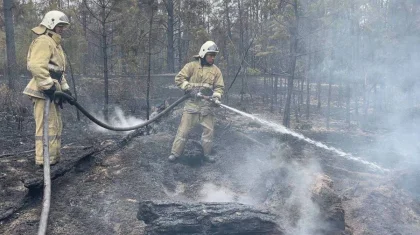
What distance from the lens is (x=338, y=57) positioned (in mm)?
12398

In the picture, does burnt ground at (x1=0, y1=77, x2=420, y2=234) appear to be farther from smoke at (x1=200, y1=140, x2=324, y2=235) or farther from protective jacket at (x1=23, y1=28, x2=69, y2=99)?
protective jacket at (x1=23, y1=28, x2=69, y2=99)

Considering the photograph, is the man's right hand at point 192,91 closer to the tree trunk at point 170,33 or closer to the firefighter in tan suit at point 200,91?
the firefighter in tan suit at point 200,91

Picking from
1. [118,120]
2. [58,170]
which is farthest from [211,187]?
[118,120]

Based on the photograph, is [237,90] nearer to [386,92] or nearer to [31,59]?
[386,92]

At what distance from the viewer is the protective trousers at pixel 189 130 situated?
6.79 meters

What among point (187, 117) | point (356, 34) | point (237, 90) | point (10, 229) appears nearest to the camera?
point (10, 229)

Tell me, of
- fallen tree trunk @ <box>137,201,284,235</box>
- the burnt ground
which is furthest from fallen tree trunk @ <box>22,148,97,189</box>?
fallen tree trunk @ <box>137,201,284,235</box>

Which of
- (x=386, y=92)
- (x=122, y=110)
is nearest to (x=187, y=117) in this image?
(x=122, y=110)

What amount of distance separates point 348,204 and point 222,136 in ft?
11.9

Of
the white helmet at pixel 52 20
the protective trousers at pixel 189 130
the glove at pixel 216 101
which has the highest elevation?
the white helmet at pixel 52 20

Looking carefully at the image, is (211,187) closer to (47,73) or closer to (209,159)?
(209,159)

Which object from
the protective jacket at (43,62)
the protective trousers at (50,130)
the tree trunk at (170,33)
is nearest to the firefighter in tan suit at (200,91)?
the protective trousers at (50,130)

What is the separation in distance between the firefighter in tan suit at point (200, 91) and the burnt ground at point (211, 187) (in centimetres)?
34

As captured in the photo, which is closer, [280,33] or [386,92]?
[280,33]
